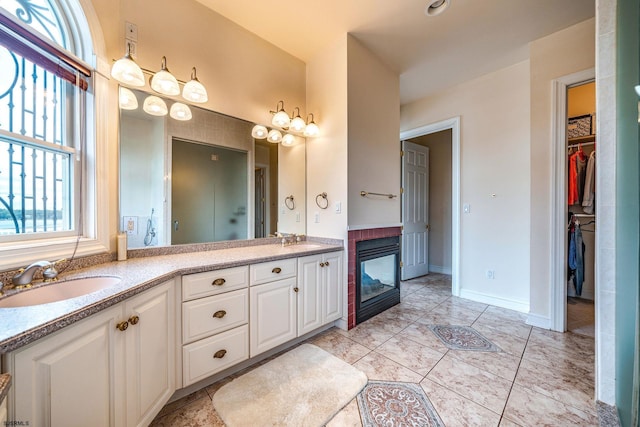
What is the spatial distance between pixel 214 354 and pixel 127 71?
189 cm

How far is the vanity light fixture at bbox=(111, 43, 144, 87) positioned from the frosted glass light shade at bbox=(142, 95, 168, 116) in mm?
182

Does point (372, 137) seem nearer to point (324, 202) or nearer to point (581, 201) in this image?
point (324, 202)

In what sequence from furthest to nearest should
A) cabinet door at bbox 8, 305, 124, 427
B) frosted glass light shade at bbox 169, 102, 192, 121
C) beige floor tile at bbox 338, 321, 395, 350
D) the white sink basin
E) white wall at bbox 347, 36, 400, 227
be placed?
white wall at bbox 347, 36, 400, 227, beige floor tile at bbox 338, 321, 395, 350, frosted glass light shade at bbox 169, 102, 192, 121, the white sink basin, cabinet door at bbox 8, 305, 124, 427

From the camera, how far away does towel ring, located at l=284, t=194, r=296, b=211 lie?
2.63 meters

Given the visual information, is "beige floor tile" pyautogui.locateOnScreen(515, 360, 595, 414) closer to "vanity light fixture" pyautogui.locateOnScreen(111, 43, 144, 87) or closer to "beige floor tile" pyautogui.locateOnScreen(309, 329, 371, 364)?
"beige floor tile" pyautogui.locateOnScreen(309, 329, 371, 364)

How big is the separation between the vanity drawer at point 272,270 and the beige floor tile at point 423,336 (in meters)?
1.24

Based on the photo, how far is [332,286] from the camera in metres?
2.29

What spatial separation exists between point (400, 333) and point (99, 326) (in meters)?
2.24

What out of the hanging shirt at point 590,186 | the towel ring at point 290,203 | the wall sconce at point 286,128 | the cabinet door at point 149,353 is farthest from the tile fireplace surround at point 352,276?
the hanging shirt at point 590,186

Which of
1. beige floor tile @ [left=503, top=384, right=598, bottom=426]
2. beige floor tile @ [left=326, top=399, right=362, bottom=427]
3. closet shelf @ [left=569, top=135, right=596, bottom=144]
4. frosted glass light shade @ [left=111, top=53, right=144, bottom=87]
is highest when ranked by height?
closet shelf @ [left=569, top=135, right=596, bottom=144]

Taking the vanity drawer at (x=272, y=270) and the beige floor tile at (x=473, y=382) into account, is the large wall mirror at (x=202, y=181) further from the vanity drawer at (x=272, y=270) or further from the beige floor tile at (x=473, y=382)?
the beige floor tile at (x=473, y=382)

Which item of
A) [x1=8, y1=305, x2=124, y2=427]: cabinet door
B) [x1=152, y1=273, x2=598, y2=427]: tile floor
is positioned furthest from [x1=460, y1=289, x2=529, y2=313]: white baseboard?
[x1=8, y1=305, x2=124, y2=427]: cabinet door

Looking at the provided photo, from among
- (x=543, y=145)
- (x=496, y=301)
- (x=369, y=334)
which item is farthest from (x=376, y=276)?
(x=543, y=145)

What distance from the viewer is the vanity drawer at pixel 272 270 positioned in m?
1.73
